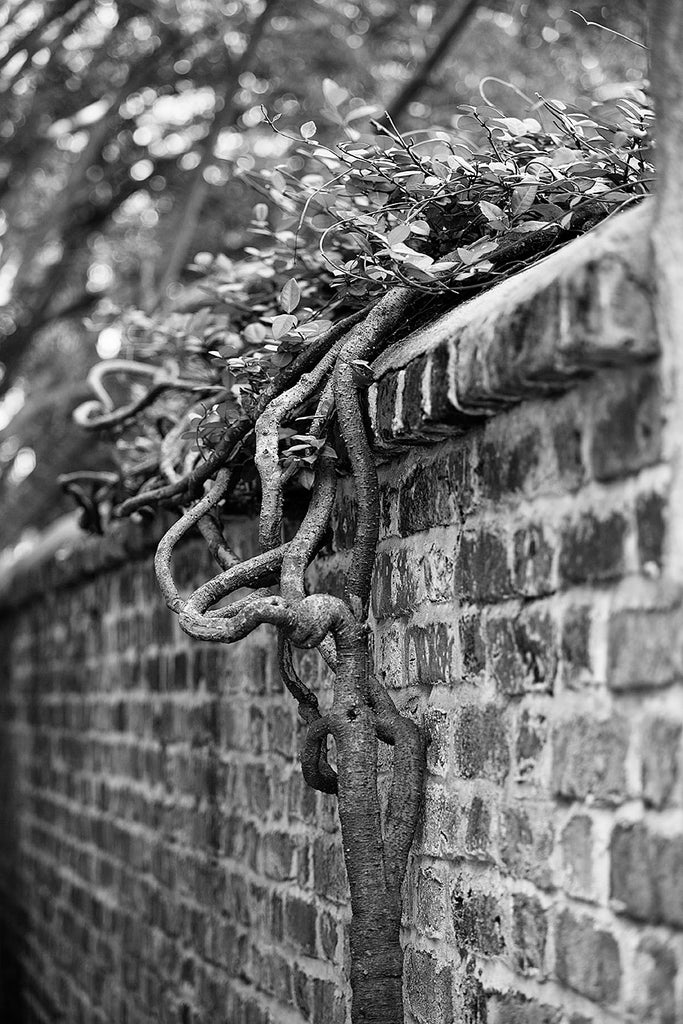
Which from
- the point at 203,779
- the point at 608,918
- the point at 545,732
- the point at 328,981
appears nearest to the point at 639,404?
the point at 545,732

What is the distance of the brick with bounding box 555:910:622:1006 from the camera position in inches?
67.8

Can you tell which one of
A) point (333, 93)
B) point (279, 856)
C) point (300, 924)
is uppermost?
point (333, 93)

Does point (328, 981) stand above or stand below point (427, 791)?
below

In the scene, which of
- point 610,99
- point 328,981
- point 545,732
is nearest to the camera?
point 545,732

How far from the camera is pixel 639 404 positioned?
5.60ft

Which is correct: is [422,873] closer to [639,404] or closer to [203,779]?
[639,404]

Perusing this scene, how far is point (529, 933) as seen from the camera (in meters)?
1.97

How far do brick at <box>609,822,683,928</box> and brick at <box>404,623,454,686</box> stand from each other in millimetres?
638

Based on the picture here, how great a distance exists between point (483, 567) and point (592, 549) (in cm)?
38

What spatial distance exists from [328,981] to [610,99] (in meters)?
2.04

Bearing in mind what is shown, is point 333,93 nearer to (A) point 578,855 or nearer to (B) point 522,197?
(B) point 522,197

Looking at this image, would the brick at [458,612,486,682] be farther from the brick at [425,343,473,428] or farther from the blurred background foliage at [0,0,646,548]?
the blurred background foliage at [0,0,646,548]

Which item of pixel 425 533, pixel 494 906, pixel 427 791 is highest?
pixel 425 533

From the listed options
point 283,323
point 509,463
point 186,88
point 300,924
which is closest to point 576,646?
point 509,463
